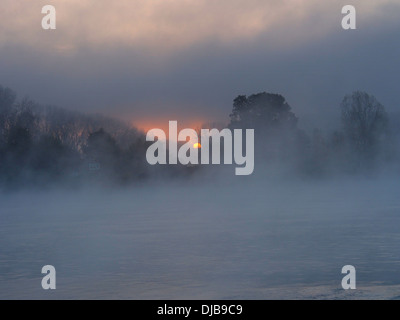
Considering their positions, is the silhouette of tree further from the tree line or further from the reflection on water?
the reflection on water

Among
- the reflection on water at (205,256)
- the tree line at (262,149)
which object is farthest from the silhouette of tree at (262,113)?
the reflection on water at (205,256)

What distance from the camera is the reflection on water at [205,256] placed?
16562 millimetres

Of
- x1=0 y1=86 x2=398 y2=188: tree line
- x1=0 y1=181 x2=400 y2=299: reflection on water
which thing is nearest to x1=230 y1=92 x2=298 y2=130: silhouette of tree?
x1=0 y1=86 x2=398 y2=188: tree line

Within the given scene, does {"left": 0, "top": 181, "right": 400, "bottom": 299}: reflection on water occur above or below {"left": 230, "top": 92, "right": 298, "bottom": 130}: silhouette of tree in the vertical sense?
below

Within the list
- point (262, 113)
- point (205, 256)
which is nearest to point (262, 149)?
point (262, 113)

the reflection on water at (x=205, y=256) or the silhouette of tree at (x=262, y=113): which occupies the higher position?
the silhouette of tree at (x=262, y=113)

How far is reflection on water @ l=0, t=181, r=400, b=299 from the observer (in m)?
16.6

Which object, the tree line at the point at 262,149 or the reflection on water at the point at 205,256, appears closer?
the reflection on water at the point at 205,256

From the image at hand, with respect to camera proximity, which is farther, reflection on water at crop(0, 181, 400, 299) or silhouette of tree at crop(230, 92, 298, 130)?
silhouette of tree at crop(230, 92, 298, 130)

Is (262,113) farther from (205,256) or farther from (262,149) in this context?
(205,256)

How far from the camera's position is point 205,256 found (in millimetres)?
22344

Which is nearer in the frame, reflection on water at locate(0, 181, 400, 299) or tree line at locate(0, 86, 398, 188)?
reflection on water at locate(0, 181, 400, 299)

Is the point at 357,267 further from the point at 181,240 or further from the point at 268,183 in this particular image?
the point at 268,183

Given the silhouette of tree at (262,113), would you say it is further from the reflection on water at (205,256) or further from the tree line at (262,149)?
the reflection on water at (205,256)
